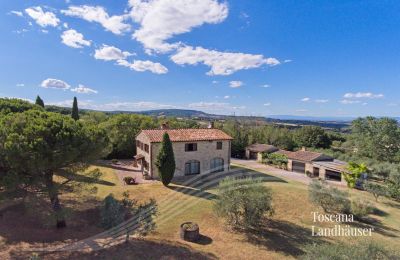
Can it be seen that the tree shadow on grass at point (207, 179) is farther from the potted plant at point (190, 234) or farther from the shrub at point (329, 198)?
the potted plant at point (190, 234)

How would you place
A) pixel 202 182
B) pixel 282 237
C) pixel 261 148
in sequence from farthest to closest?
pixel 261 148 < pixel 202 182 < pixel 282 237

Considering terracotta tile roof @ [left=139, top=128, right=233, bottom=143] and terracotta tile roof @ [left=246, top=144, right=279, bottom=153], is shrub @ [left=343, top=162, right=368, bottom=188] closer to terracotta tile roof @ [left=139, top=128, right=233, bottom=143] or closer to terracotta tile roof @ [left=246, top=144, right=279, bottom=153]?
terracotta tile roof @ [left=139, top=128, right=233, bottom=143]

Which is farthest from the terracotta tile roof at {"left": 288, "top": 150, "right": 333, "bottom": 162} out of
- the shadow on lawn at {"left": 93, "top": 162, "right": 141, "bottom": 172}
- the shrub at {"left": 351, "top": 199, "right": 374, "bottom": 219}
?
the shadow on lawn at {"left": 93, "top": 162, "right": 141, "bottom": 172}

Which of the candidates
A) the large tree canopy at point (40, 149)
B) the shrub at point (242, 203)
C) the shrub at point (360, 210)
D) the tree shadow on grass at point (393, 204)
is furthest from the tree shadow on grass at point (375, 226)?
the large tree canopy at point (40, 149)

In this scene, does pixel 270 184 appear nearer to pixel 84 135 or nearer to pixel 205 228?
pixel 205 228

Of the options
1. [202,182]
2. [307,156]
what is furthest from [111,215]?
[307,156]

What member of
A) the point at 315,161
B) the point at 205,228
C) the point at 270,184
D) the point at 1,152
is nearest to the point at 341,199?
the point at 270,184

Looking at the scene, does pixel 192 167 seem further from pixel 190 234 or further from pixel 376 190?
pixel 376 190
